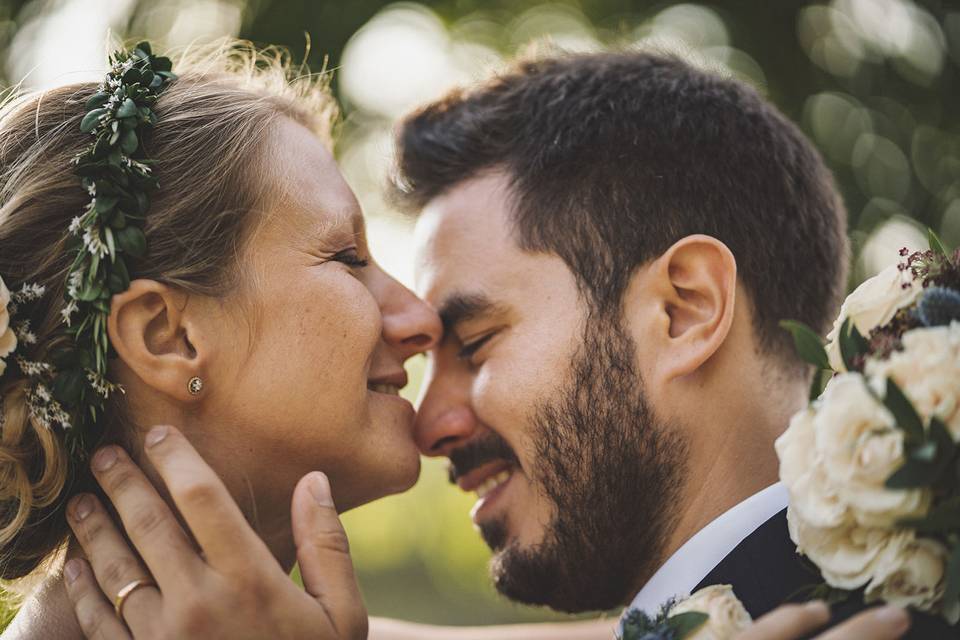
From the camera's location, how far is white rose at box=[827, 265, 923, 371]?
7.63ft

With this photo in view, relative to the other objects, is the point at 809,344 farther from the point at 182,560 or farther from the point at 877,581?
the point at 182,560

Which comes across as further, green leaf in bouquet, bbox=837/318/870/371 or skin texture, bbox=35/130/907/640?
skin texture, bbox=35/130/907/640

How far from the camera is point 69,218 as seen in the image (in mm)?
2836

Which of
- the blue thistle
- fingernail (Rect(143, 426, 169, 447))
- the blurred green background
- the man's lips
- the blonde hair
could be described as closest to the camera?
the blue thistle

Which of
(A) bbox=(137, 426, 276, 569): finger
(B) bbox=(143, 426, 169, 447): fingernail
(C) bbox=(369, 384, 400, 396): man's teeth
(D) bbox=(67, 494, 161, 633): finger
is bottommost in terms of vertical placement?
(D) bbox=(67, 494, 161, 633): finger

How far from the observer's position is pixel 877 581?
2113 mm

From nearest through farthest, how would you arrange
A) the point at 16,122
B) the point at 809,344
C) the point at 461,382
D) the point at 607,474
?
the point at 809,344 < the point at 16,122 < the point at 607,474 < the point at 461,382

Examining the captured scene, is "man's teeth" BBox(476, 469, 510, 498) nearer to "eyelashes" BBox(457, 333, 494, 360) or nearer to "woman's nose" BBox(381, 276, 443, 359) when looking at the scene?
"eyelashes" BBox(457, 333, 494, 360)

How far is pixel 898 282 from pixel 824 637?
91cm

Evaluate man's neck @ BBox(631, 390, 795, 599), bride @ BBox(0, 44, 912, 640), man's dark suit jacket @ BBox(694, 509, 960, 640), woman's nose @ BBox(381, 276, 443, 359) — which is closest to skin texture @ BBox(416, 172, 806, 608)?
man's neck @ BBox(631, 390, 795, 599)

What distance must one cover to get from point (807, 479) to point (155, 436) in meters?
1.77

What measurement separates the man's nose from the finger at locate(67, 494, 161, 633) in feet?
3.92

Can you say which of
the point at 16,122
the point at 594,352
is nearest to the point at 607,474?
the point at 594,352

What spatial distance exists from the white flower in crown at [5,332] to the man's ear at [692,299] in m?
2.06
